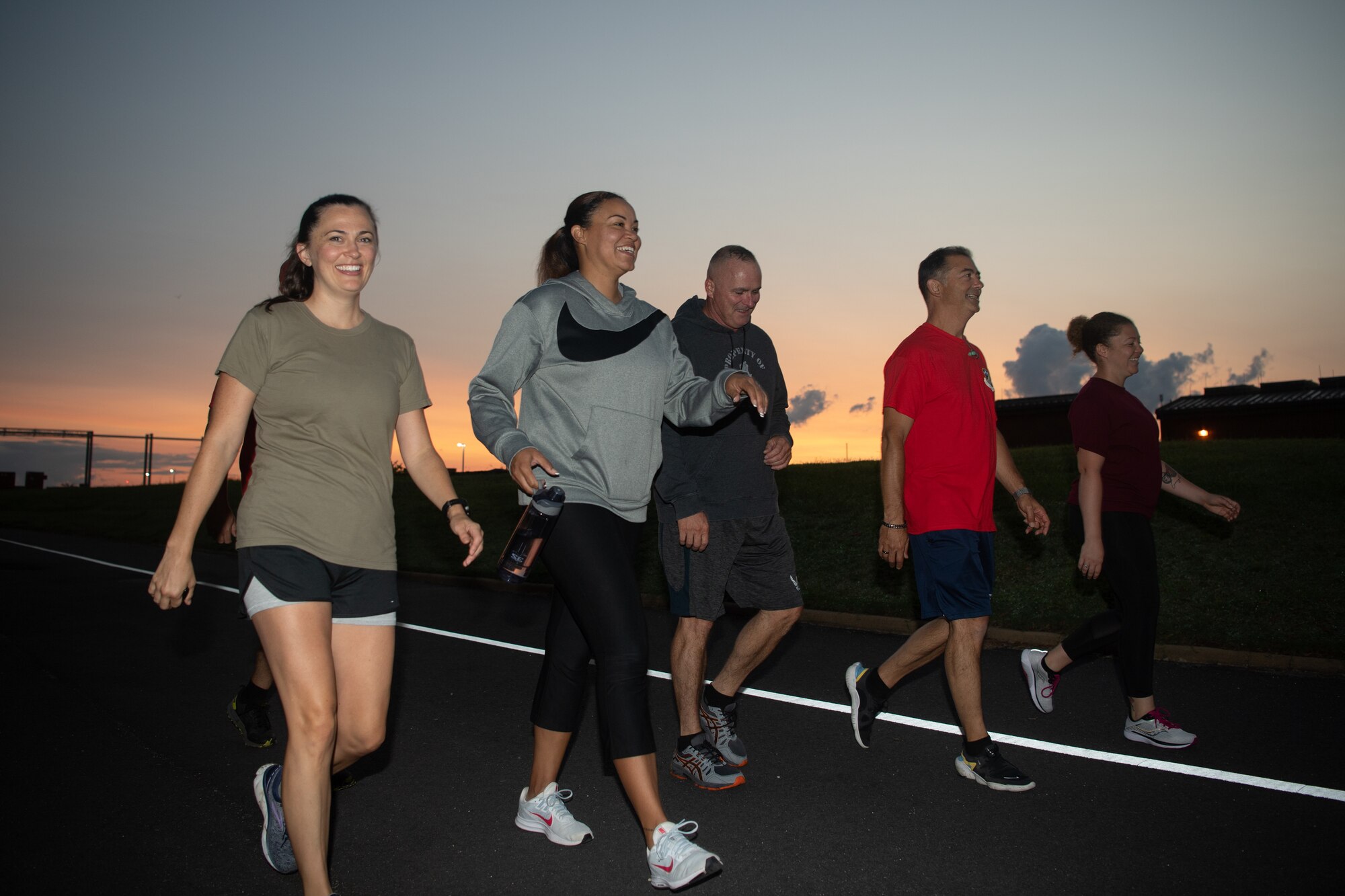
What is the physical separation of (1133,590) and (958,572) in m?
1.17

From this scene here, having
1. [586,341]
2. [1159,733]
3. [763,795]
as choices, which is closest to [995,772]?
[763,795]

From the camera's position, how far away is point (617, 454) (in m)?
3.70

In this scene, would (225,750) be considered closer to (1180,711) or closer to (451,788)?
(451,788)

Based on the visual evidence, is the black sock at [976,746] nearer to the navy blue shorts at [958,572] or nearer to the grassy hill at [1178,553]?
the navy blue shorts at [958,572]

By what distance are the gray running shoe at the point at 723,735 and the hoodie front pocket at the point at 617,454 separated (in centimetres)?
155

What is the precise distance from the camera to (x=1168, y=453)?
55.9 ft

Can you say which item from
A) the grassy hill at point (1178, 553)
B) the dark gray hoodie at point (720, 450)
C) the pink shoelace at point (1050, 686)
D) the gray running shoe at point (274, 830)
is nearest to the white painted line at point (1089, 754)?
the pink shoelace at point (1050, 686)

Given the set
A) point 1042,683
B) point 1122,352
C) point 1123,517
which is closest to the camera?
point 1123,517

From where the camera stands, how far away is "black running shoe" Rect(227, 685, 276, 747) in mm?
5398

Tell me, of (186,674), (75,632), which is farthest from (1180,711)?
(75,632)

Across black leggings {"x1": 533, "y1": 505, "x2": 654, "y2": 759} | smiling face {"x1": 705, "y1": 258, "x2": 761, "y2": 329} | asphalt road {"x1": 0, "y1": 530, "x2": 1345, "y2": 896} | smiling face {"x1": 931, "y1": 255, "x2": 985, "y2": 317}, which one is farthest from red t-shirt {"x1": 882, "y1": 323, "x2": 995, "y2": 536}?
black leggings {"x1": 533, "y1": 505, "x2": 654, "y2": 759}

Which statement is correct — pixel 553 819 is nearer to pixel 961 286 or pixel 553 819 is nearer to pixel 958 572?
pixel 958 572

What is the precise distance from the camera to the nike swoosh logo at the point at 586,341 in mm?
3711

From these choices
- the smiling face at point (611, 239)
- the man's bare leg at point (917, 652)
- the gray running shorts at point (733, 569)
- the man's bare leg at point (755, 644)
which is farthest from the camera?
the man's bare leg at point (755, 644)
